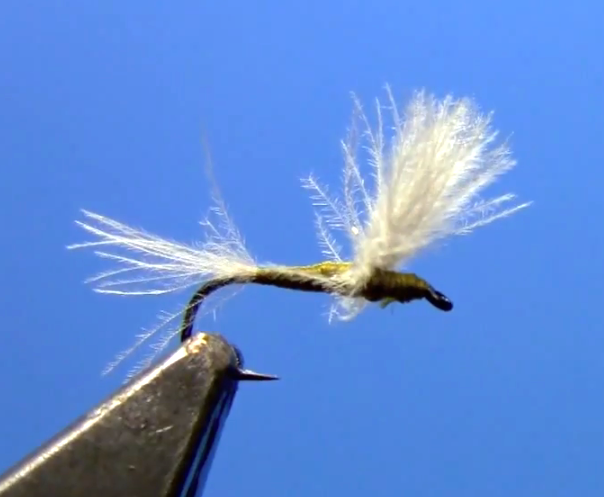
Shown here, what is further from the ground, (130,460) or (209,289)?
(209,289)

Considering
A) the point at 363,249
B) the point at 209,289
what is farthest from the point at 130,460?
the point at 363,249

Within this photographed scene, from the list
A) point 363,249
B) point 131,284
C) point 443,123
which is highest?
point 443,123

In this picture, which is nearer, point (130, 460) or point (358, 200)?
point (130, 460)

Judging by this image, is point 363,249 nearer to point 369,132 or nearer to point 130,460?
point 369,132
